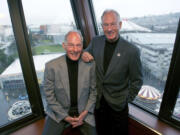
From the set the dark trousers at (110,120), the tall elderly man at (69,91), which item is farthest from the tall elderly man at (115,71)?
the tall elderly man at (69,91)

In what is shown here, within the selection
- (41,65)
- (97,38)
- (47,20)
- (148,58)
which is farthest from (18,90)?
(148,58)

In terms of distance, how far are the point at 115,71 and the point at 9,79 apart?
1.38m

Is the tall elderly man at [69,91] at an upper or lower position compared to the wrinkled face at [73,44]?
lower

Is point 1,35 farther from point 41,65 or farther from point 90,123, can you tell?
point 90,123

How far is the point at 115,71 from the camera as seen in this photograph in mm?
1274

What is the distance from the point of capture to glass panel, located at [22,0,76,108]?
170 cm

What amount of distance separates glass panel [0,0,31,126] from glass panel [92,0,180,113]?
135 cm

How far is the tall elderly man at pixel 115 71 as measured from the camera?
123 cm

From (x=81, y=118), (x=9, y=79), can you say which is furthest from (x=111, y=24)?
(x=9, y=79)

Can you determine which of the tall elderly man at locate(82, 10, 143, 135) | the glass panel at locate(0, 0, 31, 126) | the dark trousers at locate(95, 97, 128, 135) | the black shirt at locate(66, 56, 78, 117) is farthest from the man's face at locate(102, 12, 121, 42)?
the glass panel at locate(0, 0, 31, 126)

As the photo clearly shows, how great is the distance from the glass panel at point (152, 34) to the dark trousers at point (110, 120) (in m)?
0.53

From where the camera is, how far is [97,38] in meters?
1.50

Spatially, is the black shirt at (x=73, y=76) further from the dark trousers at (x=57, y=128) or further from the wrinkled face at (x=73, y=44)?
the dark trousers at (x=57, y=128)

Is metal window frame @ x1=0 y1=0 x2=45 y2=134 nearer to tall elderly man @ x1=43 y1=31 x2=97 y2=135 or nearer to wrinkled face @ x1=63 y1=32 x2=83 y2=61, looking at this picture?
tall elderly man @ x1=43 y1=31 x2=97 y2=135
